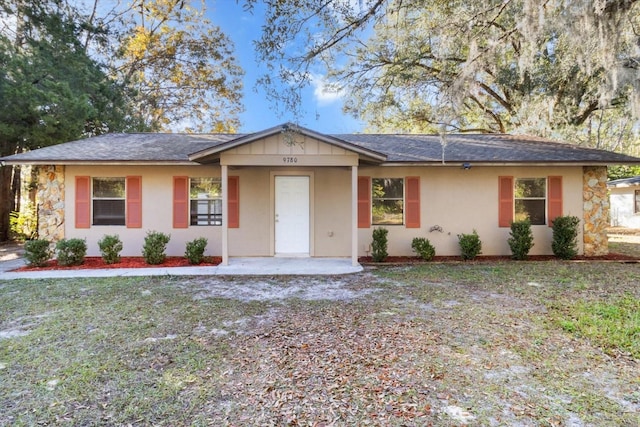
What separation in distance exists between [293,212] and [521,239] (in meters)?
5.70

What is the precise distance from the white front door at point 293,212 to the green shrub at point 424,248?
9.10 ft

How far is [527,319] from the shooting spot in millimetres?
4332

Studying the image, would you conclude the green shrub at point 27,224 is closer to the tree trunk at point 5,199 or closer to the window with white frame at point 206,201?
the tree trunk at point 5,199

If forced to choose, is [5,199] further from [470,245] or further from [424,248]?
[470,245]

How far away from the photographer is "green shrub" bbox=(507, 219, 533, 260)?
846 centimetres

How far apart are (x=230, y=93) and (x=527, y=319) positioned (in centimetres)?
1873

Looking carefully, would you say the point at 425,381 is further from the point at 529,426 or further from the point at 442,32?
the point at 442,32

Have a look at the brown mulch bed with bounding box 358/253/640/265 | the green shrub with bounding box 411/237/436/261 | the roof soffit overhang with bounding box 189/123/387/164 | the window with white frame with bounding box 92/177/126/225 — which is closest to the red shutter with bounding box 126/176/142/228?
the window with white frame with bounding box 92/177/126/225

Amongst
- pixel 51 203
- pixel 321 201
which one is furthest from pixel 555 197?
pixel 51 203

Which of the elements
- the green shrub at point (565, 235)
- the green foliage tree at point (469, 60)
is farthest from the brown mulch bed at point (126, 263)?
the green shrub at point (565, 235)

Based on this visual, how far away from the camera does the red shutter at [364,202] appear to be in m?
8.92

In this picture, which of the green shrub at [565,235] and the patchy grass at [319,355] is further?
the green shrub at [565,235]

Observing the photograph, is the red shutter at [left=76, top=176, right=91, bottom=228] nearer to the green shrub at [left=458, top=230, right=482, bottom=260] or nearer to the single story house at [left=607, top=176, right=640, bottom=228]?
the green shrub at [left=458, top=230, right=482, bottom=260]

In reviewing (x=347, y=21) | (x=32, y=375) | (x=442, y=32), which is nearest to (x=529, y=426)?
(x=32, y=375)
